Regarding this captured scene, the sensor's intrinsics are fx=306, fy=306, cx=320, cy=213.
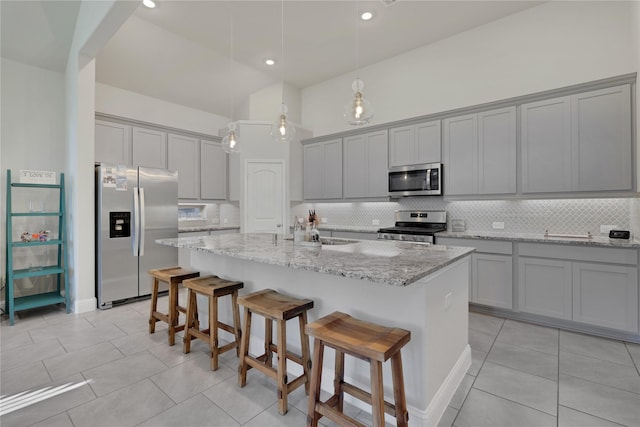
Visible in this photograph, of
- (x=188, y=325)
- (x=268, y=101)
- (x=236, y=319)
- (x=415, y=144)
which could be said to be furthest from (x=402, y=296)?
(x=268, y=101)

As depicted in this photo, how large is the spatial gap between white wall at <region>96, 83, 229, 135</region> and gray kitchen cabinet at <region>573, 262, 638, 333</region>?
5911 millimetres

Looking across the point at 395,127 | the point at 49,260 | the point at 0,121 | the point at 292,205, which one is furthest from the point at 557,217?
the point at 0,121

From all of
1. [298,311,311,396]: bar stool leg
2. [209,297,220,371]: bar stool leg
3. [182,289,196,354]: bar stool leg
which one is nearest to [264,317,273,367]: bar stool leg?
[298,311,311,396]: bar stool leg

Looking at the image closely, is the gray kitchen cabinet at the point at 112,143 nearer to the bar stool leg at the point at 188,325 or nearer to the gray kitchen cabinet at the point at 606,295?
the bar stool leg at the point at 188,325

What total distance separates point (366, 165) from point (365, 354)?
3717 mm

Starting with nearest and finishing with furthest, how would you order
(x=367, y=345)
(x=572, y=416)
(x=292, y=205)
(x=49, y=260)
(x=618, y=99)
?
1. (x=367, y=345)
2. (x=572, y=416)
3. (x=618, y=99)
4. (x=49, y=260)
5. (x=292, y=205)

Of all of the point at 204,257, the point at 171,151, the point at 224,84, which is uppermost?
the point at 224,84

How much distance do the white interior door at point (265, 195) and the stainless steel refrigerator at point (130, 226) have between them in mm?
1283

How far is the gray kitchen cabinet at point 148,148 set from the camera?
466 cm

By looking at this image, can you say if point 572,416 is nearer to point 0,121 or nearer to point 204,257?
point 204,257

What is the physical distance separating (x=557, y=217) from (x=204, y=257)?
3913mm

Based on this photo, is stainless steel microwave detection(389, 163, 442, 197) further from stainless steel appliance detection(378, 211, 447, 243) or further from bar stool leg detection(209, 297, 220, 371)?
bar stool leg detection(209, 297, 220, 371)

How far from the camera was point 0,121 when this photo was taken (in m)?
3.70

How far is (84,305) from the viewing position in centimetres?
365
